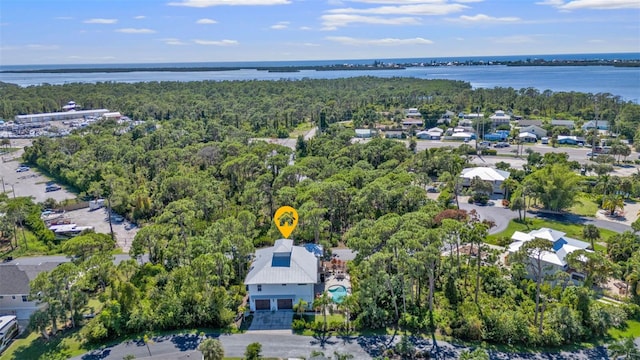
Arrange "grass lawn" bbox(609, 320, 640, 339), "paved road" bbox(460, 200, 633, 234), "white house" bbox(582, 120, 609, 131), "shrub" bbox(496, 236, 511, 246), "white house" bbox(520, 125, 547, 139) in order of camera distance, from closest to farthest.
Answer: "grass lawn" bbox(609, 320, 640, 339), "shrub" bbox(496, 236, 511, 246), "paved road" bbox(460, 200, 633, 234), "white house" bbox(520, 125, 547, 139), "white house" bbox(582, 120, 609, 131)

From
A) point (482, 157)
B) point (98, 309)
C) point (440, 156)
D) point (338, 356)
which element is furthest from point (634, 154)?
point (98, 309)

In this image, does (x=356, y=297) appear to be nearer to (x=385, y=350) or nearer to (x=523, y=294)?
(x=385, y=350)

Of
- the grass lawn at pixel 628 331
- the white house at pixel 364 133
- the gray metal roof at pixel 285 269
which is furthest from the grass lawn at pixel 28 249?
the white house at pixel 364 133

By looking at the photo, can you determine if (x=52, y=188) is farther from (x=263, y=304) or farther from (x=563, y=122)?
(x=563, y=122)

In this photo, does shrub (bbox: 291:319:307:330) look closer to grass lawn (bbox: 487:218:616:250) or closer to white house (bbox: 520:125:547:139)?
grass lawn (bbox: 487:218:616:250)

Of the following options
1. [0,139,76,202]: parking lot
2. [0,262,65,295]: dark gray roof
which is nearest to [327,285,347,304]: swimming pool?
[0,262,65,295]: dark gray roof

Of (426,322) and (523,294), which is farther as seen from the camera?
(523,294)
